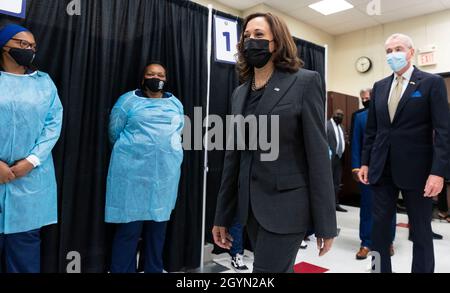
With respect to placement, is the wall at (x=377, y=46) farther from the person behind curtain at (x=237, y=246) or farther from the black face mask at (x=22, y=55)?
the black face mask at (x=22, y=55)

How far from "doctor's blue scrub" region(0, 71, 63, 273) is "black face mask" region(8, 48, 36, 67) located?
71 millimetres

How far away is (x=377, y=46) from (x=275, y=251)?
5.77 m

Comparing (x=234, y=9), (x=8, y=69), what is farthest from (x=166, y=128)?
(x=234, y=9)

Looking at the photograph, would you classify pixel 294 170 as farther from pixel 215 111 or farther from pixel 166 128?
pixel 215 111

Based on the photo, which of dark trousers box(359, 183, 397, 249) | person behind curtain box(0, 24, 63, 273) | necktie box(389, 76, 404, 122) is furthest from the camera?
dark trousers box(359, 183, 397, 249)

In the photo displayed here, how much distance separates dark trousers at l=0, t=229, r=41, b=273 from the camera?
5.55ft

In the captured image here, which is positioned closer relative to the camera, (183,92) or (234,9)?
(183,92)

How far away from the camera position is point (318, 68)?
3.74 m

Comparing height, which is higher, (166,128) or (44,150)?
(166,128)

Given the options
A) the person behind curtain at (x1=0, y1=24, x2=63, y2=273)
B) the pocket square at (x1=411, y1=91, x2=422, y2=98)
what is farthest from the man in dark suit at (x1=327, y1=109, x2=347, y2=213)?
the person behind curtain at (x1=0, y1=24, x2=63, y2=273)

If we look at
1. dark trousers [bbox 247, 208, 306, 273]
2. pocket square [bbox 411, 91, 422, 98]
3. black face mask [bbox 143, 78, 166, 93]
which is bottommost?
dark trousers [bbox 247, 208, 306, 273]

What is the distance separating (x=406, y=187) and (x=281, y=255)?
113 cm

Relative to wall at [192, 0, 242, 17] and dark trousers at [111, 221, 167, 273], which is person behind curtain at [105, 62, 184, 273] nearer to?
dark trousers at [111, 221, 167, 273]

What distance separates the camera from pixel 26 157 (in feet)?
5.49
